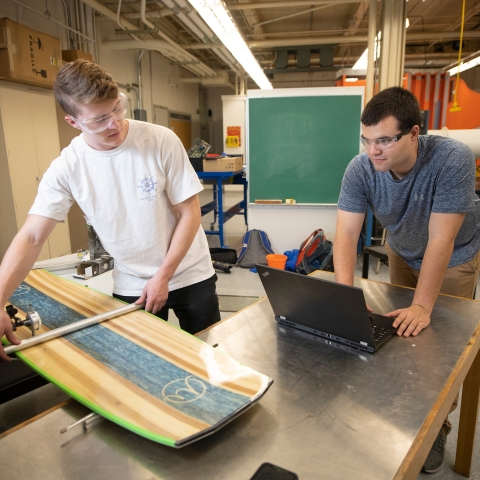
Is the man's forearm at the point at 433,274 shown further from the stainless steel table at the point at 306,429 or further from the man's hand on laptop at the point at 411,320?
the stainless steel table at the point at 306,429

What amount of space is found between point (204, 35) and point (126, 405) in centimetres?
555

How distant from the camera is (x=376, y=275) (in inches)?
149

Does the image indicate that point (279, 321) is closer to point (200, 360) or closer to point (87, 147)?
point (200, 360)

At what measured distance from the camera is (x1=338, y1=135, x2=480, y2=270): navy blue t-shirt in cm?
129

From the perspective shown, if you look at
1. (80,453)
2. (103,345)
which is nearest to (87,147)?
(103,345)

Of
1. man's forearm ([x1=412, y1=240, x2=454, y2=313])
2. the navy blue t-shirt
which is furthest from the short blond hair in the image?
man's forearm ([x1=412, y1=240, x2=454, y2=313])

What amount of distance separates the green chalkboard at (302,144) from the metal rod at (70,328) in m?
3.05

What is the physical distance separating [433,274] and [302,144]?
2.91m

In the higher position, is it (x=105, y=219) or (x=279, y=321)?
(x=105, y=219)

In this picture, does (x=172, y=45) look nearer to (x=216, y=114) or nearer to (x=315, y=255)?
(x=315, y=255)

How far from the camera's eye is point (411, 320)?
1163mm

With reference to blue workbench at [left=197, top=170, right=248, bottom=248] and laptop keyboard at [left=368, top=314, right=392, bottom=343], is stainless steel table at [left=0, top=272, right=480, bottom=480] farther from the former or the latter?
blue workbench at [left=197, top=170, right=248, bottom=248]

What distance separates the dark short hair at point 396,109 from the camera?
3.95 feet

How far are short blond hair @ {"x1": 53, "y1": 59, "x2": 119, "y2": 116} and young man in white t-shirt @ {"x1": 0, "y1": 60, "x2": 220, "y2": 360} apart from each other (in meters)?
0.01
